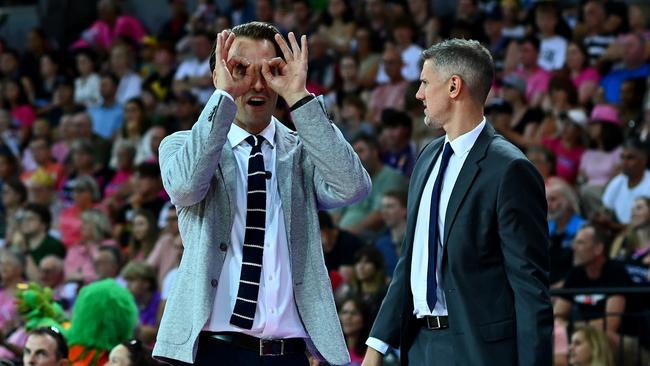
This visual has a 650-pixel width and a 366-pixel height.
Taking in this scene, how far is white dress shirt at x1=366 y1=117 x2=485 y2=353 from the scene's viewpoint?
4273 millimetres

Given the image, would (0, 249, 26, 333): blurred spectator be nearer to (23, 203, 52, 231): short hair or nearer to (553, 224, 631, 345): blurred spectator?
(23, 203, 52, 231): short hair

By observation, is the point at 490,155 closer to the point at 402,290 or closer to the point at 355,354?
the point at 402,290

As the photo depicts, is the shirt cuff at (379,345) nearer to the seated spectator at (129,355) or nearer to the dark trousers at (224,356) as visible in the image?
the dark trousers at (224,356)

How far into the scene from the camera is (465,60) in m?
4.34

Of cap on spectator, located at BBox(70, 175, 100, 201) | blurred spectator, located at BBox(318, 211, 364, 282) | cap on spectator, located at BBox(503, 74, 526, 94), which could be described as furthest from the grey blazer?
cap on spectator, located at BBox(70, 175, 100, 201)

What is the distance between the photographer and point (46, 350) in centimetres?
655

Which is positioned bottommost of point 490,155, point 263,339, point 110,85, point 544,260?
point 263,339

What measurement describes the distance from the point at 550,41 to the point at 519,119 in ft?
4.55

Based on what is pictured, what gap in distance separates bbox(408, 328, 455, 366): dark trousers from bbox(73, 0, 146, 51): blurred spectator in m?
12.8

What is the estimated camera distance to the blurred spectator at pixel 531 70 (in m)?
11.7

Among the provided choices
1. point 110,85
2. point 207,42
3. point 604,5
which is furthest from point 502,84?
point 110,85

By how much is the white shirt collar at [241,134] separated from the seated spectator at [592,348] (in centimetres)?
370

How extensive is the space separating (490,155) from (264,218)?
78 centimetres

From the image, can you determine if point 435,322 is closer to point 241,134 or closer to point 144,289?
point 241,134
